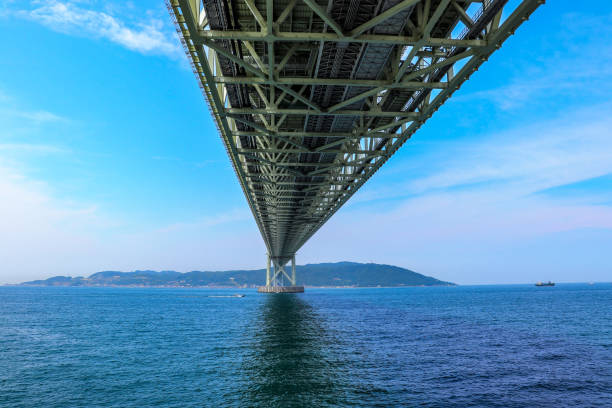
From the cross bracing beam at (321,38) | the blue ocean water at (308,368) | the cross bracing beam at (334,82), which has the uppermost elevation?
the cross bracing beam at (334,82)

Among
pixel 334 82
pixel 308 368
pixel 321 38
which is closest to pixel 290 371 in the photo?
pixel 308 368

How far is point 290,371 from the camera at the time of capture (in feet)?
69.8

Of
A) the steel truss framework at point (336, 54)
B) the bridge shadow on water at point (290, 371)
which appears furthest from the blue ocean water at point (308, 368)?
the steel truss framework at point (336, 54)

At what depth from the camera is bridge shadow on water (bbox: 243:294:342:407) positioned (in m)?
16.4

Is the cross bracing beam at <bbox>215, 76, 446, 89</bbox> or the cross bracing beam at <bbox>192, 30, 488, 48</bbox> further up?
the cross bracing beam at <bbox>215, 76, 446, 89</bbox>

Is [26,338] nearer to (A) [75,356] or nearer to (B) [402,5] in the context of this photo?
(A) [75,356]

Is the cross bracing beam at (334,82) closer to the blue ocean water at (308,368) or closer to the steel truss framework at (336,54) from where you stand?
the steel truss framework at (336,54)

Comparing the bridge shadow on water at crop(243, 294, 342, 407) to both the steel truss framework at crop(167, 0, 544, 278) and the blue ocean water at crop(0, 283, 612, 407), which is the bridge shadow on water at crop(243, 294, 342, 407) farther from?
the steel truss framework at crop(167, 0, 544, 278)

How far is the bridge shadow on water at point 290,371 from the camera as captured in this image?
16375 mm

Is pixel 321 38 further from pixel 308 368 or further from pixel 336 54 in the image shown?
pixel 308 368

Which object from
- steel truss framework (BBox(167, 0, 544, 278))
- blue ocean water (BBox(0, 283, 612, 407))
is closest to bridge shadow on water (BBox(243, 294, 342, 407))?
blue ocean water (BBox(0, 283, 612, 407))

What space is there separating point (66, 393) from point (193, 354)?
9.38 m

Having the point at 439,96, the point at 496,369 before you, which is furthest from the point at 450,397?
Result: the point at 439,96

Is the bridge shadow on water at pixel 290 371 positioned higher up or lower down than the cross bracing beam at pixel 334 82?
lower down
